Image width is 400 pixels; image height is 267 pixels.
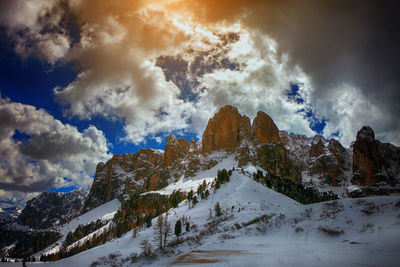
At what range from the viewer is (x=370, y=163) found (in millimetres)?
189875

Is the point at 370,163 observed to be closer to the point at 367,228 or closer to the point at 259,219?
the point at 259,219

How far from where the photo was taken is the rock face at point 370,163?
18362 cm

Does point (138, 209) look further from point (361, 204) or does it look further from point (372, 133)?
point (372, 133)

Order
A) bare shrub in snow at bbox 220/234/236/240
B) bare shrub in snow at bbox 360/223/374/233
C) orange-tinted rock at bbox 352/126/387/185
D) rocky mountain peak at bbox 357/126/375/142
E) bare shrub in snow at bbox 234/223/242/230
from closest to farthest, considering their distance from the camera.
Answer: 1. bare shrub in snow at bbox 360/223/374/233
2. bare shrub in snow at bbox 220/234/236/240
3. bare shrub in snow at bbox 234/223/242/230
4. orange-tinted rock at bbox 352/126/387/185
5. rocky mountain peak at bbox 357/126/375/142

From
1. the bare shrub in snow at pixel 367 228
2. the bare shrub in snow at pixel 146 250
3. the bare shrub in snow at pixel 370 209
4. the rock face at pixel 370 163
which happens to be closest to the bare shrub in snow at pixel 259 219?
the bare shrub in snow at pixel 370 209

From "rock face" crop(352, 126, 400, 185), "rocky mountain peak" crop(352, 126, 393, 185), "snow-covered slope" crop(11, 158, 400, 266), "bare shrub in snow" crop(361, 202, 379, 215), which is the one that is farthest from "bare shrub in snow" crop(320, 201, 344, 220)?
"rocky mountain peak" crop(352, 126, 393, 185)

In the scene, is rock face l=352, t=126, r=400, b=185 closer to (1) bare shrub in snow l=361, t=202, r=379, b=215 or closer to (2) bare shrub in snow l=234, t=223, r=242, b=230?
(1) bare shrub in snow l=361, t=202, r=379, b=215

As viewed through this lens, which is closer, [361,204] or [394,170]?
[361,204]

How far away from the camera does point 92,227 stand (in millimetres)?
198625

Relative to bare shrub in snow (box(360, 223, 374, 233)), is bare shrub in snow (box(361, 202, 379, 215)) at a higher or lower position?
higher

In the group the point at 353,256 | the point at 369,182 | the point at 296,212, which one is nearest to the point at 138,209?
the point at 296,212

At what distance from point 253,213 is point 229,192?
3679 centimetres

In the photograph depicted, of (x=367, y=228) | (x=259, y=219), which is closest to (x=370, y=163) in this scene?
(x=259, y=219)

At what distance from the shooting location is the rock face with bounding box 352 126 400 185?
602ft
